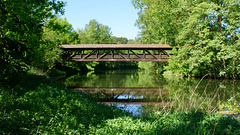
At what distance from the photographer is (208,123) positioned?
3588mm

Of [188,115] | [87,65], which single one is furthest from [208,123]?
[87,65]

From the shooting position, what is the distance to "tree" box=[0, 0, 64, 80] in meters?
6.69

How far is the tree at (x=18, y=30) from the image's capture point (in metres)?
6.69

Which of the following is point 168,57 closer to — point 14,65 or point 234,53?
point 234,53

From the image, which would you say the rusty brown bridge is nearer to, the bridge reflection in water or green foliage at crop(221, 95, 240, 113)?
the bridge reflection in water

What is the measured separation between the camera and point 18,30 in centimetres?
713

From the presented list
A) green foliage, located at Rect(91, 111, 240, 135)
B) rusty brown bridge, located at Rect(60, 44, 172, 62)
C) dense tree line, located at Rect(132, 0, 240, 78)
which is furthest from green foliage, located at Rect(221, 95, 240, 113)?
rusty brown bridge, located at Rect(60, 44, 172, 62)

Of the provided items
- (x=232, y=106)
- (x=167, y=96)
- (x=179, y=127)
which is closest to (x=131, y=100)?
(x=167, y=96)

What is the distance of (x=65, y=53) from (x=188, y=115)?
60.7 ft

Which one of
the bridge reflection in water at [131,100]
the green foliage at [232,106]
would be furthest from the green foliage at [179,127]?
the bridge reflection in water at [131,100]

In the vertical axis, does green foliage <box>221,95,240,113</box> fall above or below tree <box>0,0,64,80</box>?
below

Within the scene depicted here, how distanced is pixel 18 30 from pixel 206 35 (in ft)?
50.0

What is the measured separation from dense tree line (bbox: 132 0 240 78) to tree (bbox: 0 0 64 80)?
11729 millimetres

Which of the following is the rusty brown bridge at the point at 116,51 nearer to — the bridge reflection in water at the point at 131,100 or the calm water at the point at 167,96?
the calm water at the point at 167,96
